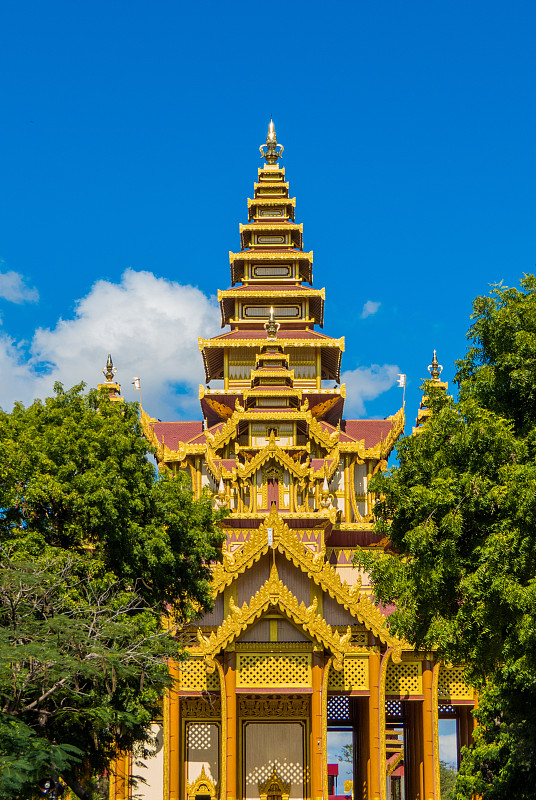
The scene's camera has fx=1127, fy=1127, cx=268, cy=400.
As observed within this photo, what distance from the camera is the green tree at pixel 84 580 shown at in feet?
67.5

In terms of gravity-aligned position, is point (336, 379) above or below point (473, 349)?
above

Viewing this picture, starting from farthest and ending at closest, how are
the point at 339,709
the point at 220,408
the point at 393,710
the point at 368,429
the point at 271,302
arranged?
the point at 271,302 < the point at 368,429 < the point at 220,408 < the point at 339,709 < the point at 393,710

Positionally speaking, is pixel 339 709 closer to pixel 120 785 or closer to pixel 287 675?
pixel 287 675

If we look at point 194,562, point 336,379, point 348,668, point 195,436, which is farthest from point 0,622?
point 336,379

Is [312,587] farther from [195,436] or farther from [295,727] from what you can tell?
[195,436]

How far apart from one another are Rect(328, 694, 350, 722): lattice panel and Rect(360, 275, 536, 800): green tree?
12.1m

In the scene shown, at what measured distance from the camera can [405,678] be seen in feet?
105

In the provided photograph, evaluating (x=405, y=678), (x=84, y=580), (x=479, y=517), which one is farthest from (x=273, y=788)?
(x=479, y=517)

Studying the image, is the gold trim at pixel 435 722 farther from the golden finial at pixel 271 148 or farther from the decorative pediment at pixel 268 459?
the golden finial at pixel 271 148

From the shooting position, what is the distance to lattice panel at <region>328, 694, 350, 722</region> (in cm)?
3578

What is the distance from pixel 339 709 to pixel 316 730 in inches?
222

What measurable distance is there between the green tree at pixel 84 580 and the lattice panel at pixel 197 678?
2.56m

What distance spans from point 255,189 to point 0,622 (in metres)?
41.9

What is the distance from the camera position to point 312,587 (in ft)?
108
